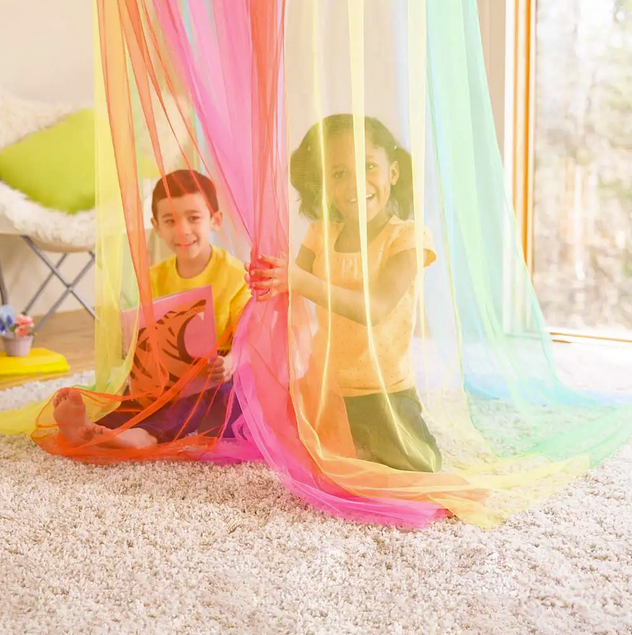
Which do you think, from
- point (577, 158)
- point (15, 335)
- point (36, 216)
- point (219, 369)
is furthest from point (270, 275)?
point (577, 158)

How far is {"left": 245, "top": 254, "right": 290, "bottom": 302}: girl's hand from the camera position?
157cm

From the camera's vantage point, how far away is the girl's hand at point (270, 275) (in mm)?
1573

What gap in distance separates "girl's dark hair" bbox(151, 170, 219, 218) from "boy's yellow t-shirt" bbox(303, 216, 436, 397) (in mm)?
366

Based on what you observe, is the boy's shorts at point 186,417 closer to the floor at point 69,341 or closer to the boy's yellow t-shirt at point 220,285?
the boy's yellow t-shirt at point 220,285

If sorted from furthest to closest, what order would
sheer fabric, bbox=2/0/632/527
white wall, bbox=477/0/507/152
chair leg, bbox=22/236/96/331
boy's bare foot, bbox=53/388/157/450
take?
chair leg, bbox=22/236/96/331, white wall, bbox=477/0/507/152, boy's bare foot, bbox=53/388/157/450, sheer fabric, bbox=2/0/632/527

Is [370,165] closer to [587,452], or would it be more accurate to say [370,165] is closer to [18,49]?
[587,452]

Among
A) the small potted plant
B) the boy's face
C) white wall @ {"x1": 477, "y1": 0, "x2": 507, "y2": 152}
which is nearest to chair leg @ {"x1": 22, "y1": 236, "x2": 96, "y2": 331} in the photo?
the small potted plant

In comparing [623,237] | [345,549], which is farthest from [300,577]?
[623,237]

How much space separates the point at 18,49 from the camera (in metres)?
3.72

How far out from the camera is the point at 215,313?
2.07 meters

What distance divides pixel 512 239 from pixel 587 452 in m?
0.52

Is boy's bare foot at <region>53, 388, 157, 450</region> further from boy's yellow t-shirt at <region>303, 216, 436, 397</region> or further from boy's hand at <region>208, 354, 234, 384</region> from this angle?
boy's yellow t-shirt at <region>303, 216, 436, 397</region>

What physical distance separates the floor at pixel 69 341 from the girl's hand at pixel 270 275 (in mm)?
1377

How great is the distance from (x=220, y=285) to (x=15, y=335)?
1.17m
